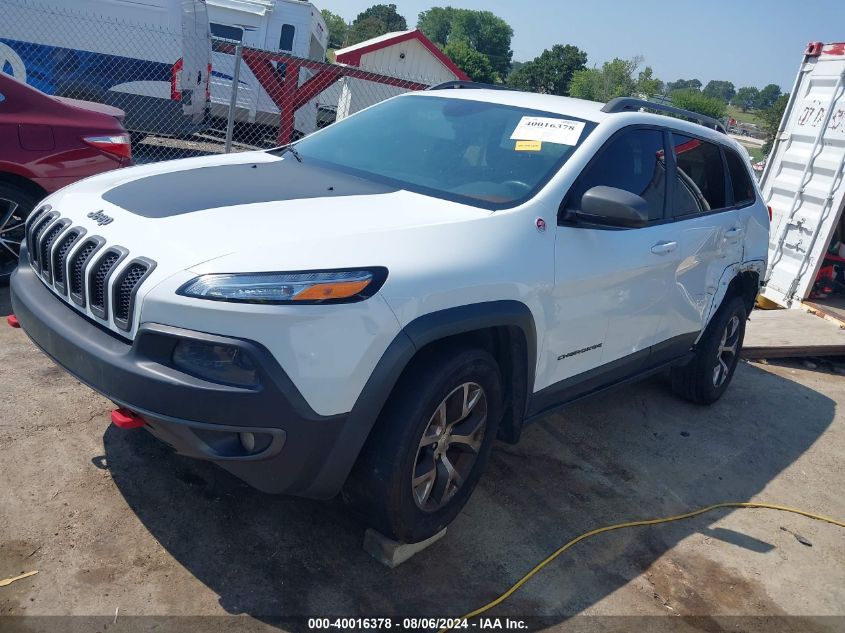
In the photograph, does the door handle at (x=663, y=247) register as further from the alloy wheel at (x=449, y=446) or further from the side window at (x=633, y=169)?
the alloy wheel at (x=449, y=446)

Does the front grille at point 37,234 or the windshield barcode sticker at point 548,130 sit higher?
the windshield barcode sticker at point 548,130

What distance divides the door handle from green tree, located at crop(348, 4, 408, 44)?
83.5 m

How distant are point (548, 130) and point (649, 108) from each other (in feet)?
2.98

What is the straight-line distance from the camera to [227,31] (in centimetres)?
1586

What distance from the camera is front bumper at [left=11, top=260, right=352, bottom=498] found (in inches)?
94.5

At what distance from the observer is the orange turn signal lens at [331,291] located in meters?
2.45

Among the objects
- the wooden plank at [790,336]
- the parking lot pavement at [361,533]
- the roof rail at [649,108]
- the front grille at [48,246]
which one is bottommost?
the parking lot pavement at [361,533]

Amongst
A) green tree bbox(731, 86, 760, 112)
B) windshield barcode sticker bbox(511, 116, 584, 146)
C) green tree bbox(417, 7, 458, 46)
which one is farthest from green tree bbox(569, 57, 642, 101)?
green tree bbox(417, 7, 458, 46)

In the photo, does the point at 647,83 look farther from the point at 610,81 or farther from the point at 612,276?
the point at 612,276

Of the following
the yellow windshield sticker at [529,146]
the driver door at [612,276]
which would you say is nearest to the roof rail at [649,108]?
the driver door at [612,276]

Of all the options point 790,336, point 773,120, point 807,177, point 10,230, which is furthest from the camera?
point 773,120

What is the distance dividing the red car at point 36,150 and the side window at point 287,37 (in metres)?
11.7

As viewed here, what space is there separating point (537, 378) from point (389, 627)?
1.26 meters

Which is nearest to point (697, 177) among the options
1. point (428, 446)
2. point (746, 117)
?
point (428, 446)
